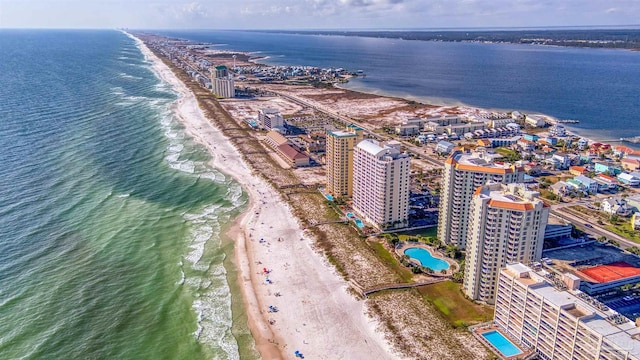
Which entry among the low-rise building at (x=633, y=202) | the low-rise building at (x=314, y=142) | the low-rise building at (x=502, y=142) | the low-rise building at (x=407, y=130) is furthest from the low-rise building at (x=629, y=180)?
the low-rise building at (x=314, y=142)

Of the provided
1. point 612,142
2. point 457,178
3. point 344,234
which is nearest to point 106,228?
point 344,234

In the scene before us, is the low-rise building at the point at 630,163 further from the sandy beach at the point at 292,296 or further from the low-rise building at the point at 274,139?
the low-rise building at the point at 274,139

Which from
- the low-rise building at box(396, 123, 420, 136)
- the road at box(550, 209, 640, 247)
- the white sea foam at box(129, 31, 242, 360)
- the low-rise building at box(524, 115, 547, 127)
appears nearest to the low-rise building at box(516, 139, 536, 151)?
the low-rise building at box(524, 115, 547, 127)

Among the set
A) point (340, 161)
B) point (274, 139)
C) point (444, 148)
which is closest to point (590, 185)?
point (444, 148)

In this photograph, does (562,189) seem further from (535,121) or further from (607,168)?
(535,121)

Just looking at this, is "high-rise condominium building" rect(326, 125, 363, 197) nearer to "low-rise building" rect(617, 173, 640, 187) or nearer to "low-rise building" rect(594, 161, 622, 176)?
"low-rise building" rect(617, 173, 640, 187)
